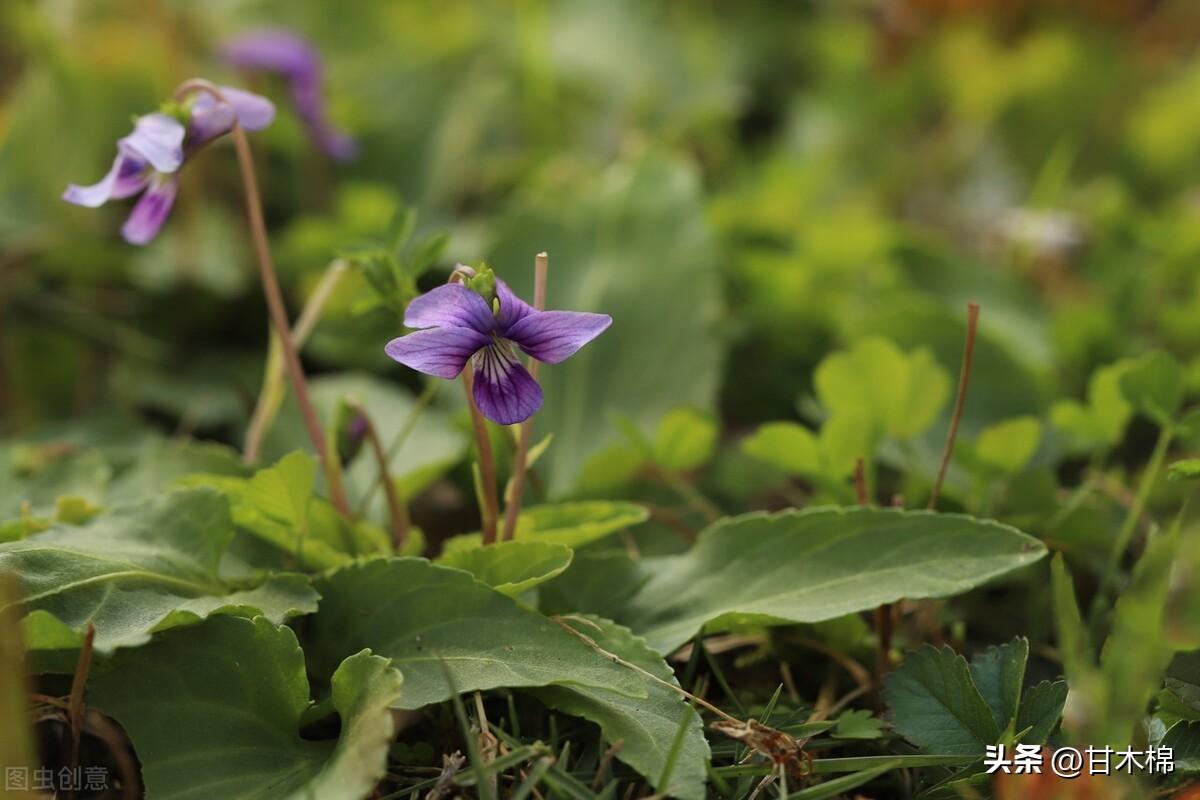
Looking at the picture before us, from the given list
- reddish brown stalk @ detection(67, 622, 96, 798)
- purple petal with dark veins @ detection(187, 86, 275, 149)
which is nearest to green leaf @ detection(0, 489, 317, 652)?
reddish brown stalk @ detection(67, 622, 96, 798)

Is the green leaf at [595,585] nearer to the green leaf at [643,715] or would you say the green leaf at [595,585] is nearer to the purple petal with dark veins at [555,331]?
the green leaf at [643,715]

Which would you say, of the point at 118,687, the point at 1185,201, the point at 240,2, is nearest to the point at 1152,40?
the point at 1185,201

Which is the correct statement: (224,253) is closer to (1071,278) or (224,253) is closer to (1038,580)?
(1038,580)

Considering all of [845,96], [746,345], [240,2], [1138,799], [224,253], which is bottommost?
[1138,799]

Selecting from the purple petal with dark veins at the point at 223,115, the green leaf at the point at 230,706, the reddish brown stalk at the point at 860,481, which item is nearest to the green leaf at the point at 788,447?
the reddish brown stalk at the point at 860,481

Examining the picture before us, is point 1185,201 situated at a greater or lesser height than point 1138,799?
greater

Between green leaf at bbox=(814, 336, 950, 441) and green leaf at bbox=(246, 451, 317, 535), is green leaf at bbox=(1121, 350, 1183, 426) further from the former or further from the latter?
green leaf at bbox=(246, 451, 317, 535)

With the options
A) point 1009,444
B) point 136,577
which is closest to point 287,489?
point 136,577
